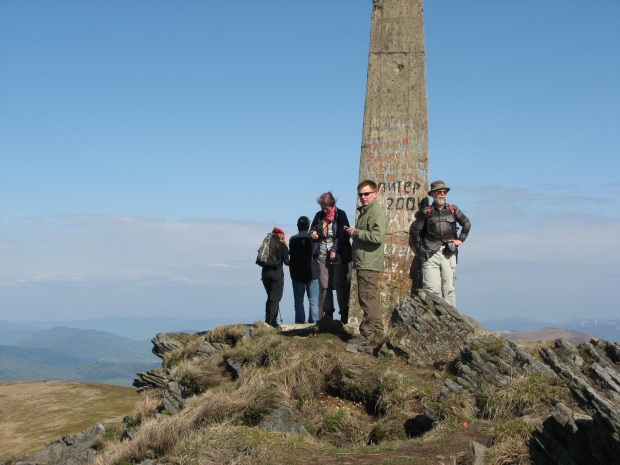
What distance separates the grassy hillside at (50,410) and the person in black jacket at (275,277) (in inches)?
162

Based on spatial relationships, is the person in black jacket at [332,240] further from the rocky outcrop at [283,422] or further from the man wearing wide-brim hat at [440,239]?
the rocky outcrop at [283,422]

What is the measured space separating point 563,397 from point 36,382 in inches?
758

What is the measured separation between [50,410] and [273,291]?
8156 millimetres

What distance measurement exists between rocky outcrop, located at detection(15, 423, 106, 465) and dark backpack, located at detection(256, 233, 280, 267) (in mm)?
4482

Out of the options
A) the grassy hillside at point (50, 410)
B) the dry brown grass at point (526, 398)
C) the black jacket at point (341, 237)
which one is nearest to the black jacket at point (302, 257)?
the black jacket at point (341, 237)

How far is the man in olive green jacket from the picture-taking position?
10805mm

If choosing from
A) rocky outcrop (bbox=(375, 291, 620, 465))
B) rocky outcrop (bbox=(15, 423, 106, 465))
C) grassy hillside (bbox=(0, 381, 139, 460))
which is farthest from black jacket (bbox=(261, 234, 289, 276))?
grassy hillside (bbox=(0, 381, 139, 460))

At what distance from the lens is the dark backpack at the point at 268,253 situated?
13.7 metres

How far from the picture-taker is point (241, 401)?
8.74 meters

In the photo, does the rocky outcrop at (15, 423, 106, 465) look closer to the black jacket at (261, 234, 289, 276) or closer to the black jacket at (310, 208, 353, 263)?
the black jacket at (261, 234, 289, 276)

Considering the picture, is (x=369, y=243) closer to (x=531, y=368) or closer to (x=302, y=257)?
(x=302, y=257)

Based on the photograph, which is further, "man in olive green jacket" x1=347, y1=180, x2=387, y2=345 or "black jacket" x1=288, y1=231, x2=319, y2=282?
"black jacket" x1=288, y1=231, x2=319, y2=282

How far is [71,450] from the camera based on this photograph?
474 inches

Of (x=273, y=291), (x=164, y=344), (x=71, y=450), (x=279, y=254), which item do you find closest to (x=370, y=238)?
(x=279, y=254)
